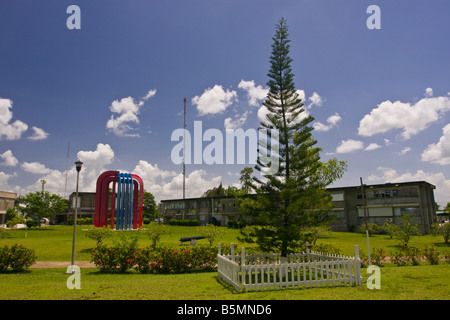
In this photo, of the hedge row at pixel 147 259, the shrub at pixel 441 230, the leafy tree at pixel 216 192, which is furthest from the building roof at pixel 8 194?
the shrub at pixel 441 230

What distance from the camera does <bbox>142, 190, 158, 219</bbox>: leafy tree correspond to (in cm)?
7881

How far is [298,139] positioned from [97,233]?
15.1 m

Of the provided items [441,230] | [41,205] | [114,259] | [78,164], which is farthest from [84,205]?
[441,230]

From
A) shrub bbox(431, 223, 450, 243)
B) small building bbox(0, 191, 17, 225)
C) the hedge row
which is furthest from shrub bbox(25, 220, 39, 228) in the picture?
shrub bbox(431, 223, 450, 243)

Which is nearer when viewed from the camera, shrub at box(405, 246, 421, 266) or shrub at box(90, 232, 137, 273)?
shrub at box(90, 232, 137, 273)

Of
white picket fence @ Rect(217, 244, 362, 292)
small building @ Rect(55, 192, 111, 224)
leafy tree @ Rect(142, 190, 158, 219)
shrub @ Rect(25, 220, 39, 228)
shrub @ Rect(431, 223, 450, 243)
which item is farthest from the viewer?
leafy tree @ Rect(142, 190, 158, 219)

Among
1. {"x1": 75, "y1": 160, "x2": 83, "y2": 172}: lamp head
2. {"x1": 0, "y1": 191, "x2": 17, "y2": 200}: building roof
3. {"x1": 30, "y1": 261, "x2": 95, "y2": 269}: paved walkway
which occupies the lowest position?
{"x1": 30, "y1": 261, "x2": 95, "y2": 269}: paved walkway

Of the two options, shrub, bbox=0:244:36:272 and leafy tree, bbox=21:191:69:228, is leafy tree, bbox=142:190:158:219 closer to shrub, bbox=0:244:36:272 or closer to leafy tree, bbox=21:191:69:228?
leafy tree, bbox=21:191:69:228

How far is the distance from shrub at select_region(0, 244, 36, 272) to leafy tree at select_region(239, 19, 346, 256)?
930cm

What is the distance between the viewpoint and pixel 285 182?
487 inches

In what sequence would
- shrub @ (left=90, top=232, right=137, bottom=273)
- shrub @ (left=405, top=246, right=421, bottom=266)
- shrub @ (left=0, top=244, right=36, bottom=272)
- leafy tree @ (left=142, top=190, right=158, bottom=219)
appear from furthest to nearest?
1. leafy tree @ (left=142, top=190, right=158, bottom=219)
2. shrub @ (left=405, top=246, right=421, bottom=266)
3. shrub @ (left=0, top=244, right=36, bottom=272)
4. shrub @ (left=90, top=232, right=137, bottom=273)

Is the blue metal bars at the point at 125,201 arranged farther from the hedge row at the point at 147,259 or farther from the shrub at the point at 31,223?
the hedge row at the point at 147,259
